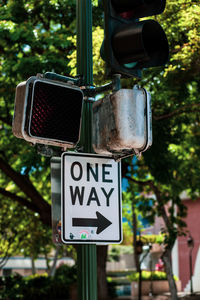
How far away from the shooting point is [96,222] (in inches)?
159

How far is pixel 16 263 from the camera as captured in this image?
61.1 meters

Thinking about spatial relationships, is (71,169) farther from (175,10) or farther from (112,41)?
(175,10)

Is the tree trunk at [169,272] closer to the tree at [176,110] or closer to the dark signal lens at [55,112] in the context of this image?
the tree at [176,110]

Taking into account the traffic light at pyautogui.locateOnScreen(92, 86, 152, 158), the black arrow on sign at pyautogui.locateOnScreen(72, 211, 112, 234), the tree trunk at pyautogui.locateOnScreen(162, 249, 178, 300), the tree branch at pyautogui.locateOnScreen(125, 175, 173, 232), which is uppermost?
the tree branch at pyautogui.locateOnScreen(125, 175, 173, 232)

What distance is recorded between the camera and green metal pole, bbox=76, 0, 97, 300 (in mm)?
4129

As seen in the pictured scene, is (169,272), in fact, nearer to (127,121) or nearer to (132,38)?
(127,121)

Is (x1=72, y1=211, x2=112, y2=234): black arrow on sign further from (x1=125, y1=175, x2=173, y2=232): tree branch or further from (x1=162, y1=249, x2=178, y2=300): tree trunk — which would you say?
(x1=162, y1=249, x2=178, y2=300): tree trunk

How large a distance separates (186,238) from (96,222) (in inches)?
1110

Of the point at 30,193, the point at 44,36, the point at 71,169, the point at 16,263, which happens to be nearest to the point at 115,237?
the point at 71,169

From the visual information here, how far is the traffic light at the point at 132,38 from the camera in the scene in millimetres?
3496

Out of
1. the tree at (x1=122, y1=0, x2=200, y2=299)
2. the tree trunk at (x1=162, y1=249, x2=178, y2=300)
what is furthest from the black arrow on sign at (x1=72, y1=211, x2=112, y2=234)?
the tree trunk at (x1=162, y1=249, x2=178, y2=300)

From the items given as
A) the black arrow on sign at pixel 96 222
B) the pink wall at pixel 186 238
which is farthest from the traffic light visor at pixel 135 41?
the pink wall at pixel 186 238

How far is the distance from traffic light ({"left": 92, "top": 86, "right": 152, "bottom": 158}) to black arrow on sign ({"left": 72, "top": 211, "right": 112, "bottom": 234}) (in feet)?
1.95

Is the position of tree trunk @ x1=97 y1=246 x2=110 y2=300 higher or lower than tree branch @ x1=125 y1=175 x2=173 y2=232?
lower
